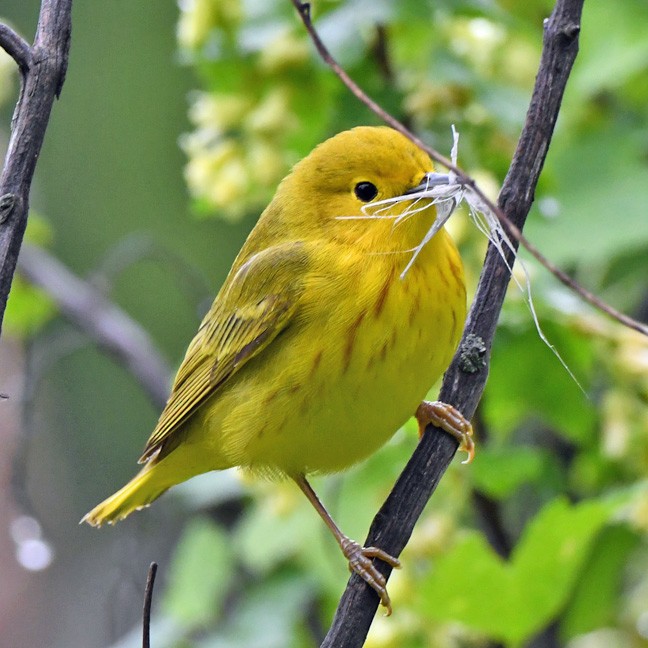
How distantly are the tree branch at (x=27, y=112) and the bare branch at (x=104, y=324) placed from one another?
251 cm

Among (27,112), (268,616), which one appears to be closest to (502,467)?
(268,616)

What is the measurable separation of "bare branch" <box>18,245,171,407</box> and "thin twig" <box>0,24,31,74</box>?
8.31 ft

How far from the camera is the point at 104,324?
4.32 metres

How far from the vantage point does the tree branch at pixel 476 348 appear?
2.00 metres

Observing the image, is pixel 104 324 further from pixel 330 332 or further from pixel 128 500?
pixel 330 332

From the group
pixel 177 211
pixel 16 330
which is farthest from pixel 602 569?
pixel 177 211

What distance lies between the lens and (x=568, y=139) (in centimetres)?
340

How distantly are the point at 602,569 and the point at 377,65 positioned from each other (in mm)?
1520

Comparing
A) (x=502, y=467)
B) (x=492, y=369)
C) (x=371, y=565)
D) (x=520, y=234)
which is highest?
(x=520, y=234)

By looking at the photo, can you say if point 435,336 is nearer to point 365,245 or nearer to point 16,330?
point 365,245

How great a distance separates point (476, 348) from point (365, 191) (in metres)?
0.71

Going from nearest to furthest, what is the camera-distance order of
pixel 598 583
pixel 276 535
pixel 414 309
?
pixel 414 309
pixel 598 583
pixel 276 535

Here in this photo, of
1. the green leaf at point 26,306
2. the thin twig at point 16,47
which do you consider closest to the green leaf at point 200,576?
the green leaf at point 26,306

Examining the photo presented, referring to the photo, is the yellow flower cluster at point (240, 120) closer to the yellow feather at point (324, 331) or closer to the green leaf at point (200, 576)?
the yellow feather at point (324, 331)
